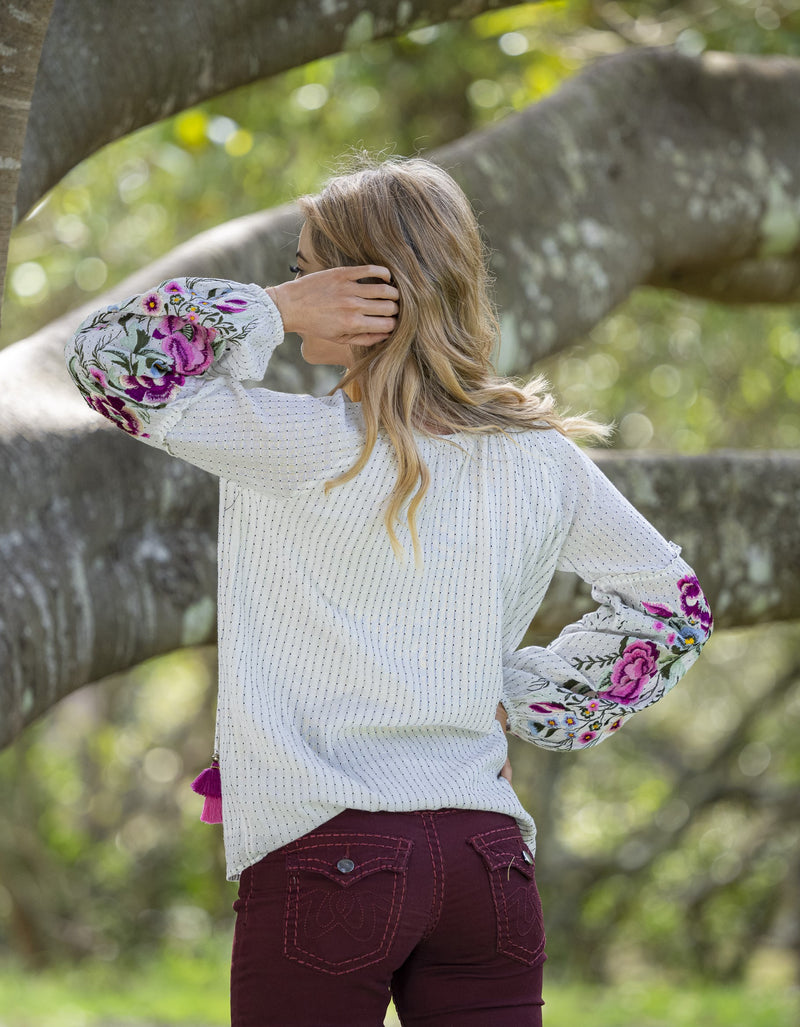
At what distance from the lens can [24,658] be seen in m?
1.97

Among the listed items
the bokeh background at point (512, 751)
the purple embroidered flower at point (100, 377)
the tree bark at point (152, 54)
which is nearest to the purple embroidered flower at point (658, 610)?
the purple embroidered flower at point (100, 377)

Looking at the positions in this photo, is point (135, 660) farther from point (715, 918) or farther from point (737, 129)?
point (715, 918)

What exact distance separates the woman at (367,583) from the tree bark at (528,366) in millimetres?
605

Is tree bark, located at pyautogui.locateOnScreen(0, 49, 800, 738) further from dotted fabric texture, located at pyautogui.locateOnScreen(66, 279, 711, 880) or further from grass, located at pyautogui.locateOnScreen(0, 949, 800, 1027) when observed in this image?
grass, located at pyautogui.locateOnScreen(0, 949, 800, 1027)

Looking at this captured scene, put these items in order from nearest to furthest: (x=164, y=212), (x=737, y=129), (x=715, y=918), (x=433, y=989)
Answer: (x=433, y=989) → (x=737, y=129) → (x=164, y=212) → (x=715, y=918)

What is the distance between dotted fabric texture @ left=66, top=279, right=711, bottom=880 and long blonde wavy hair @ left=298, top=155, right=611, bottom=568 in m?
0.04

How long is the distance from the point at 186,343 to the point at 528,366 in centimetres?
167

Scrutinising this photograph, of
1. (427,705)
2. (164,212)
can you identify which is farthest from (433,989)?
(164,212)

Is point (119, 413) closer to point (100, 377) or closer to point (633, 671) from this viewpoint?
point (100, 377)

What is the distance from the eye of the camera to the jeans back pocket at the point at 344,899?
55.5 inches

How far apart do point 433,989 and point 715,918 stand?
6931 millimetres

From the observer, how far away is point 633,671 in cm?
178

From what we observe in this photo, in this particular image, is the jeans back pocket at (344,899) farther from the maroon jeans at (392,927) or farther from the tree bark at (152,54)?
the tree bark at (152,54)

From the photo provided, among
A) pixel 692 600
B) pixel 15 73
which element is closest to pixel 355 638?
pixel 692 600
